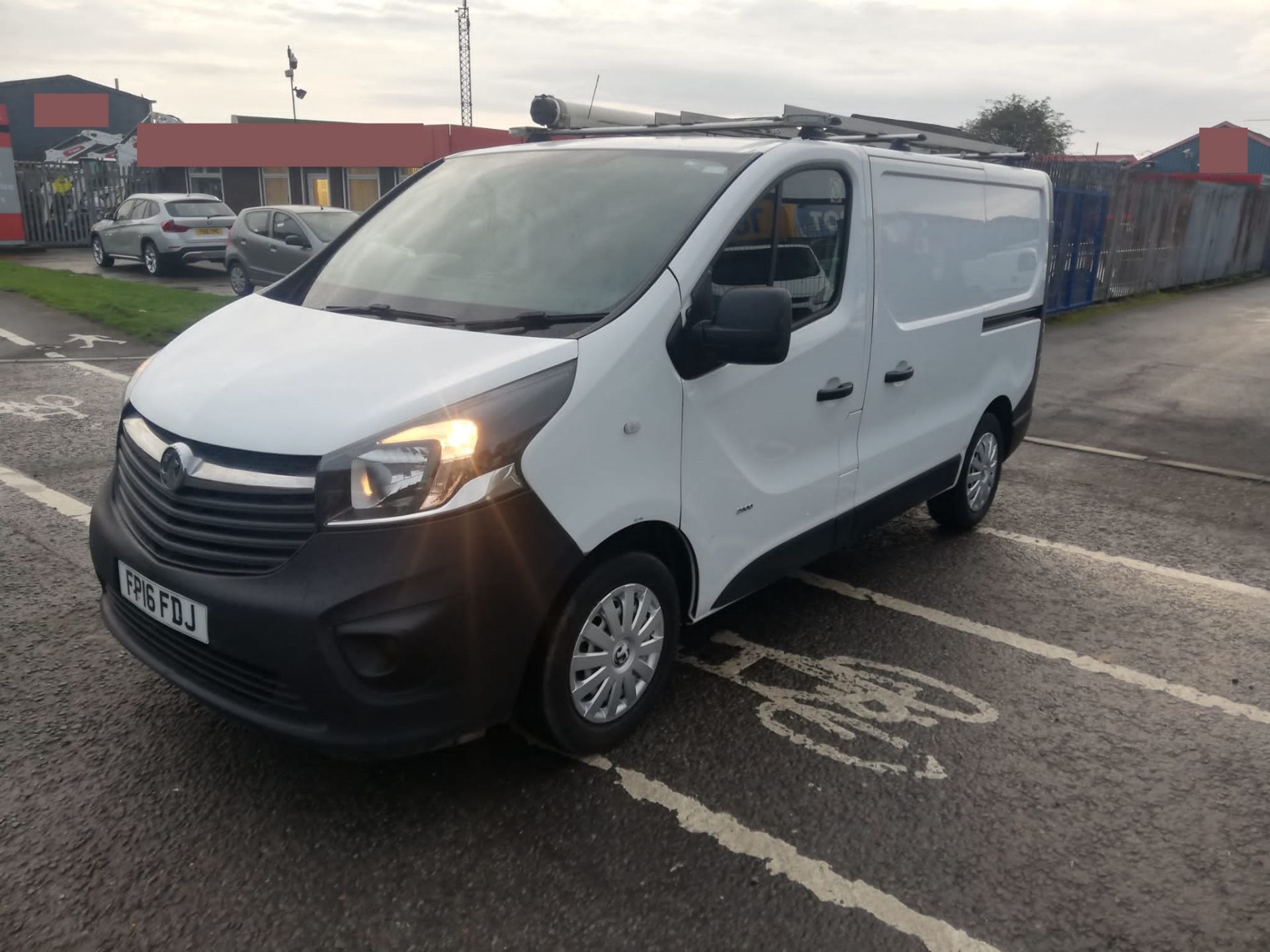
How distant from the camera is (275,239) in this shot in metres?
15.5

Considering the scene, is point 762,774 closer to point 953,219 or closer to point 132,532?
point 132,532

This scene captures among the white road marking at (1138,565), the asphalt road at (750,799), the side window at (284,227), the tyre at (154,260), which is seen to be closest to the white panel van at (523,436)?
the asphalt road at (750,799)

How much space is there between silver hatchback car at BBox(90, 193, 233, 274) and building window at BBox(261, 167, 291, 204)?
1876cm

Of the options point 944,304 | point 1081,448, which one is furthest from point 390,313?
point 1081,448

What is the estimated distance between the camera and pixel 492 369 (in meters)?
2.80

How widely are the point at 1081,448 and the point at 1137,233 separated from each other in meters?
12.4

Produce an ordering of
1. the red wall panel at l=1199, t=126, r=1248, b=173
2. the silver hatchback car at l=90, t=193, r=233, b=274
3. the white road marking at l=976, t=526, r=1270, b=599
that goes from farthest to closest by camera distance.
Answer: the red wall panel at l=1199, t=126, r=1248, b=173 < the silver hatchback car at l=90, t=193, r=233, b=274 < the white road marking at l=976, t=526, r=1270, b=599

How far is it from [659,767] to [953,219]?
2926mm

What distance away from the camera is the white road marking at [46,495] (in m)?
5.33

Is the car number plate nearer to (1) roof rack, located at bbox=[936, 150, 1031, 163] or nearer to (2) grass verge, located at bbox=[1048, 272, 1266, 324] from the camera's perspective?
(1) roof rack, located at bbox=[936, 150, 1031, 163]

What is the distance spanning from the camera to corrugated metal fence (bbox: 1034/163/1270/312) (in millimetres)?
15445

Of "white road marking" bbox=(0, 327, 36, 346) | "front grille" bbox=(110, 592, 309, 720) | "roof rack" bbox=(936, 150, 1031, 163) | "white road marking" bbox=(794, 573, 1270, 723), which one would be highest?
"roof rack" bbox=(936, 150, 1031, 163)

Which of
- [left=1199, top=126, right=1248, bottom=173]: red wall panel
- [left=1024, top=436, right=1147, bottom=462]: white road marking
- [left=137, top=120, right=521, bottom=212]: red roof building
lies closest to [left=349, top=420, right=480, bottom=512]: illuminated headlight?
[left=1024, top=436, right=1147, bottom=462]: white road marking

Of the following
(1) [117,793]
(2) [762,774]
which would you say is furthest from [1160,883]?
(1) [117,793]
